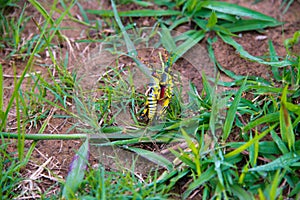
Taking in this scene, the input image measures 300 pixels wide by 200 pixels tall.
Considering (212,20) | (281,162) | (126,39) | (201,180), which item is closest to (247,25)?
(212,20)

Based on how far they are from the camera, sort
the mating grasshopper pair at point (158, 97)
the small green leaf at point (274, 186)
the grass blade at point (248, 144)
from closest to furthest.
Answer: the small green leaf at point (274, 186) → the grass blade at point (248, 144) → the mating grasshopper pair at point (158, 97)

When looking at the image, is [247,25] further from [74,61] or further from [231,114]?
[74,61]

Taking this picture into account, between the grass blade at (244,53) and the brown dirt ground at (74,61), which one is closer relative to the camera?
the brown dirt ground at (74,61)

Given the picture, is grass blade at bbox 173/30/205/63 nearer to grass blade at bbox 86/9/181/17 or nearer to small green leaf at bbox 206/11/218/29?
small green leaf at bbox 206/11/218/29

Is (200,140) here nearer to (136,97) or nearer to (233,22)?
(136,97)

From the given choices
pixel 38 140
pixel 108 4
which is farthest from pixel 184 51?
pixel 38 140

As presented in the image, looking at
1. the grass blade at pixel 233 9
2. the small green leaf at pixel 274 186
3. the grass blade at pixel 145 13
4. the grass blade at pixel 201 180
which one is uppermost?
the grass blade at pixel 233 9

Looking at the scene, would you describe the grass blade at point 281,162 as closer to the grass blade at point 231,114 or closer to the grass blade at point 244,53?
the grass blade at point 231,114

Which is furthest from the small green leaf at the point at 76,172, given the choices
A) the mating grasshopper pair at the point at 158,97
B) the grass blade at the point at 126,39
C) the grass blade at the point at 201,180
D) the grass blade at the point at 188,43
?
the grass blade at the point at 188,43

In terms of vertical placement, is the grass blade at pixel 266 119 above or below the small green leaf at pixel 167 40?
below
